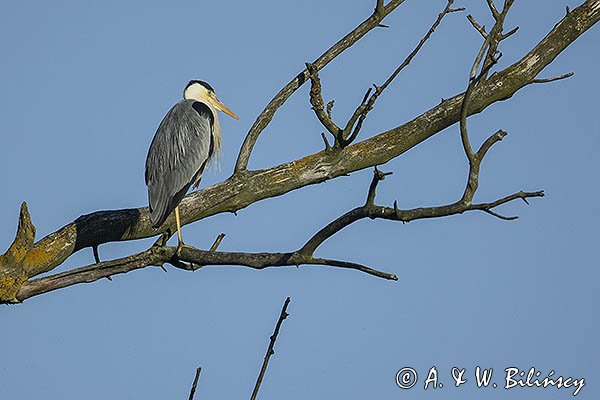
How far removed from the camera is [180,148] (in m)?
7.63

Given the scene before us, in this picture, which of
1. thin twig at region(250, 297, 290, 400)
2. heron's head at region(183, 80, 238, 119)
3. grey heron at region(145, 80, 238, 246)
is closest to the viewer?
thin twig at region(250, 297, 290, 400)

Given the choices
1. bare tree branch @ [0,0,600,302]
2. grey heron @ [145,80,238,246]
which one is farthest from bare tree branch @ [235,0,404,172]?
grey heron @ [145,80,238,246]

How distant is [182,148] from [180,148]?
2cm

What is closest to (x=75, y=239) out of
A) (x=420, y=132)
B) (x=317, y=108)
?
(x=317, y=108)

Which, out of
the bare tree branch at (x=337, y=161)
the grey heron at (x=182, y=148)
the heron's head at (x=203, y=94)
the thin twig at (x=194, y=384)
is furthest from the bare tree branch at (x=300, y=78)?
the thin twig at (x=194, y=384)

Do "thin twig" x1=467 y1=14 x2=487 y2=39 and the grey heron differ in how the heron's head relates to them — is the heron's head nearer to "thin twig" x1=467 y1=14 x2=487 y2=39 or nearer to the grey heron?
the grey heron

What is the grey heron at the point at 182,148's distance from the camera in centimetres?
719

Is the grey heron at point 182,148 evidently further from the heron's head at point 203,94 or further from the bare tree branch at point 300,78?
the bare tree branch at point 300,78

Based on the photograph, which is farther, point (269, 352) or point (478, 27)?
point (478, 27)

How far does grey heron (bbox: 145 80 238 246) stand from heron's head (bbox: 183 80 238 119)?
0.42 m

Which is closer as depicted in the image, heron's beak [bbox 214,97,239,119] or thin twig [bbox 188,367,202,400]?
thin twig [bbox 188,367,202,400]

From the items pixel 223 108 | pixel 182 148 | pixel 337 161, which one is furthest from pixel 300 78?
pixel 223 108

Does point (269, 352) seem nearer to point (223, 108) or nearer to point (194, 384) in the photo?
point (194, 384)

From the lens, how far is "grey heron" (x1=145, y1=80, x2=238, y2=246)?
719 centimetres
